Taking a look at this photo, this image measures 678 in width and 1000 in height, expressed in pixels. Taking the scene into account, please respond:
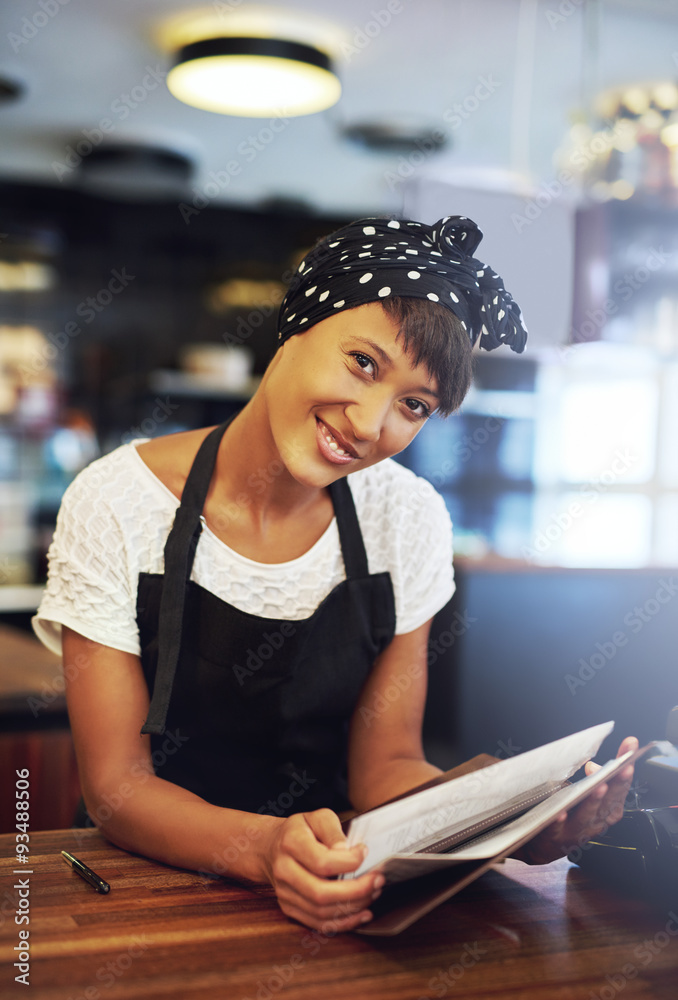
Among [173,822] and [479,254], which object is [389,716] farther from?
[479,254]

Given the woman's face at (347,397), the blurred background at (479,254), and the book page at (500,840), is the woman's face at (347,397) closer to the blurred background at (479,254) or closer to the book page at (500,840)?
the book page at (500,840)

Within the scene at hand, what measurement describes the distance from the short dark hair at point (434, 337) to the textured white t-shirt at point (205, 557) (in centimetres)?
34

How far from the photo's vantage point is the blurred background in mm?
2629

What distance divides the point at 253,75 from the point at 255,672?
9.88 ft

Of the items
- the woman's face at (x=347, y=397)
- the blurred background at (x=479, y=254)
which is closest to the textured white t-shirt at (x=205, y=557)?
the woman's face at (x=347, y=397)

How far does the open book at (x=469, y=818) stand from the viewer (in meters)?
0.76

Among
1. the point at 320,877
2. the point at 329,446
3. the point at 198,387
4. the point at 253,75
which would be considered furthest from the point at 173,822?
the point at 198,387

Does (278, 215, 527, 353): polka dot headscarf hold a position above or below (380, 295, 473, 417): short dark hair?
above

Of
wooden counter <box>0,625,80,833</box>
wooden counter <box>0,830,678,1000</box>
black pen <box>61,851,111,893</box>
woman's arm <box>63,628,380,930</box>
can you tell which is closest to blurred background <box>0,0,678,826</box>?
wooden counter <box>0,625,80,833</box>

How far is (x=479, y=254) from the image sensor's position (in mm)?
1447

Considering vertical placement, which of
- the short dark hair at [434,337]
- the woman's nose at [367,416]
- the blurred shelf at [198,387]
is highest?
the blurred shelf at [198,387]

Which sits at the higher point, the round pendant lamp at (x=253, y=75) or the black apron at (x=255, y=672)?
the round pendant lamp at (x=253, y=75)

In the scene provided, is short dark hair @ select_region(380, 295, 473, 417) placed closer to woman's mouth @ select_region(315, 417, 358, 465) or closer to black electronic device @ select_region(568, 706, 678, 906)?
woman's mouth @ select_region(315, 417, 358, 465)

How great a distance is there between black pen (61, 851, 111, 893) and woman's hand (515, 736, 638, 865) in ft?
1.46
